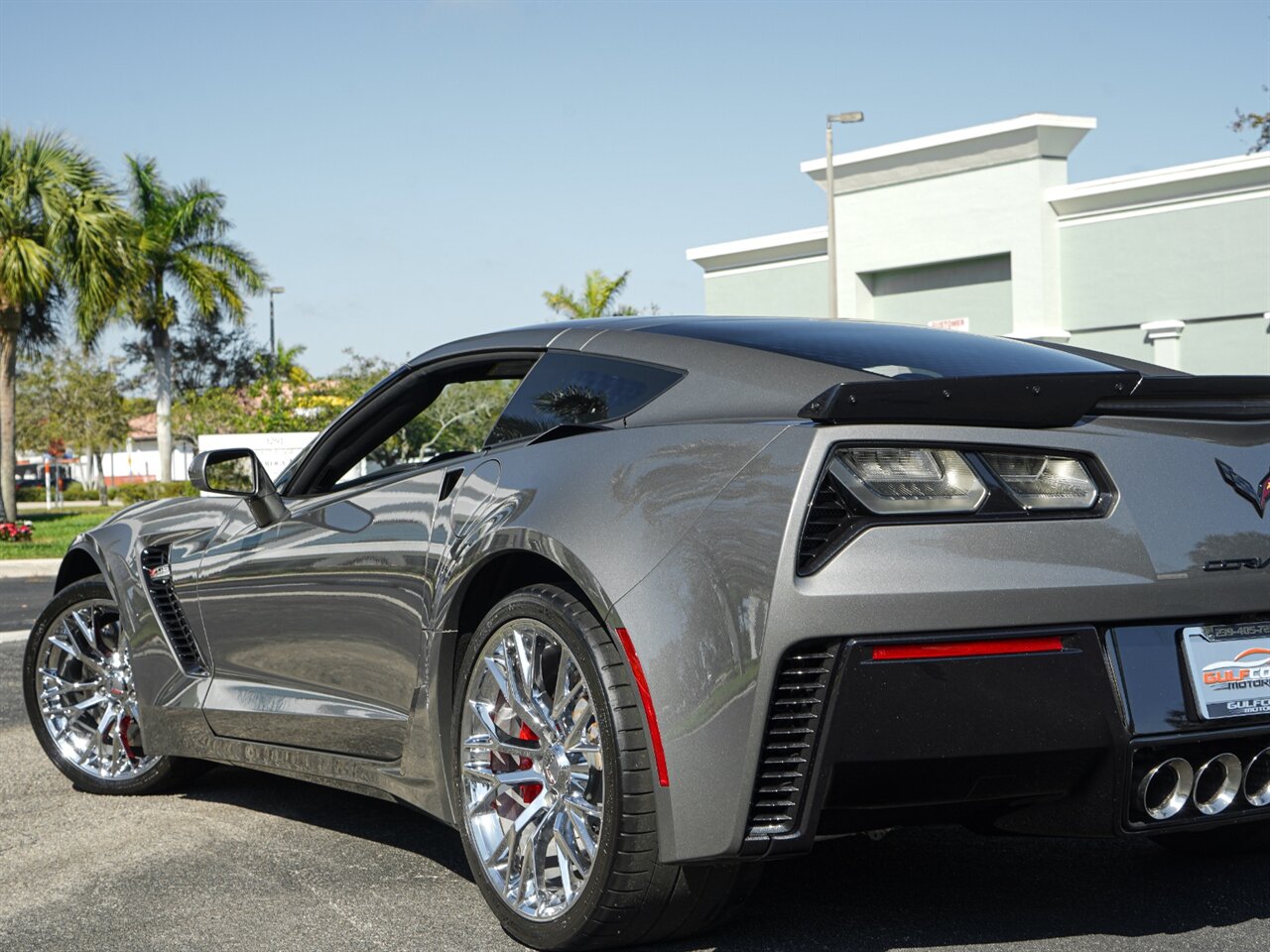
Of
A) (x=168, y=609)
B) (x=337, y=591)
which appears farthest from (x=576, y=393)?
(x=168, y=609)

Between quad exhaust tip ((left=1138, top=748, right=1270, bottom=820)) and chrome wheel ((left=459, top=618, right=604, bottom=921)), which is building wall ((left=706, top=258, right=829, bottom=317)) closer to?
chrome wheel ((left=459, top=618, right=604, bottom=921))

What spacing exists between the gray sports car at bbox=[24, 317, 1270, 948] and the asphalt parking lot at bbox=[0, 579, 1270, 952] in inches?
13.1

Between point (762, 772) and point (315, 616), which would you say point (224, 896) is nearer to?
point (315, 616)

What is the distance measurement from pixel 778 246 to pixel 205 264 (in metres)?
13.7

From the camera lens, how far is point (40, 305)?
95.2 ft

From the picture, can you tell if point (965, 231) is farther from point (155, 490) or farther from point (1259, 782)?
point (1259, 782)

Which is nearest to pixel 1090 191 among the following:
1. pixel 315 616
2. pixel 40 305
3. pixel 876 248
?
pixel 876 248

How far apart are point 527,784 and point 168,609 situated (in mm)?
1942

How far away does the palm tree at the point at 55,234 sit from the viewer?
2708 cm

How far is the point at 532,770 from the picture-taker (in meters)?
3.42

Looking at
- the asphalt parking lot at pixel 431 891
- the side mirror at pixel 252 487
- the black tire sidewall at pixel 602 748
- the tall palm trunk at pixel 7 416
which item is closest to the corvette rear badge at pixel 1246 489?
the asphalt parking lot at pixel 431 891

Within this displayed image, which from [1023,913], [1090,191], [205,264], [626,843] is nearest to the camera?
[626,843]

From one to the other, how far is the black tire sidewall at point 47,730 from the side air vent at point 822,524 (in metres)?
2.96

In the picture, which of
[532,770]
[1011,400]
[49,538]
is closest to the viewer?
[1011,400]
